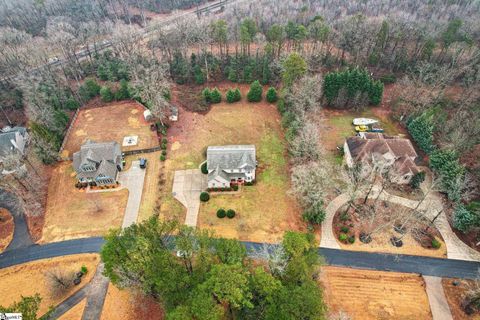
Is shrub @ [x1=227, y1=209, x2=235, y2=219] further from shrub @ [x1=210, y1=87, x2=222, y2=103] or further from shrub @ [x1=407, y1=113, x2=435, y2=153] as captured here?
shrub @ [x1=407, y1=113, x2=435, y2=153]

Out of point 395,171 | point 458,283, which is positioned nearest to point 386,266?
point 458,283

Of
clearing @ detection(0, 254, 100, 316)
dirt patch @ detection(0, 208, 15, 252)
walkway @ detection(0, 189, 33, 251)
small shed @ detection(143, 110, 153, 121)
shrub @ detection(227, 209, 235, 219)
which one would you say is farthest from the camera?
small shed @ detection(143, 110, 153, 121)

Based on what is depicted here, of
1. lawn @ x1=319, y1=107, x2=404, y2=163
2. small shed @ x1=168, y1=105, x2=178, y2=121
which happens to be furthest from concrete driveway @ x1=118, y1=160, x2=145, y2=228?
lawn @ x1=319, y1=107, x2=404, y2=163

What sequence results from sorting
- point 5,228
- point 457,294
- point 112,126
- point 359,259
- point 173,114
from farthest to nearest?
point 173,114 → point 112,126 → point 5,228 → point 359,259 → point 457,294

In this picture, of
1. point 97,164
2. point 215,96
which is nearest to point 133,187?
point 97,164

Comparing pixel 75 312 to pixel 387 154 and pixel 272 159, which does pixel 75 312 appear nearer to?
pixel 272 159

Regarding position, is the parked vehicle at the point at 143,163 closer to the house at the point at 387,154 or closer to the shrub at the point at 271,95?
the shrub at the point at 271,95
